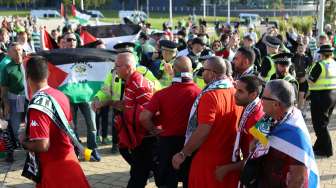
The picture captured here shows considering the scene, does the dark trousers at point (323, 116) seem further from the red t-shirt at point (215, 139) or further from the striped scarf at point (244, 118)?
the striped scarf at point (244, 118)

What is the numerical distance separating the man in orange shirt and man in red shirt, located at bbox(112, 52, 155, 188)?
1303mm

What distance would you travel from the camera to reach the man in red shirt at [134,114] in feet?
18.5

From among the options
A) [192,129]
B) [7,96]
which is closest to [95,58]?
[7,96]

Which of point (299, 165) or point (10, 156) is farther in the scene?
point (10, 156)

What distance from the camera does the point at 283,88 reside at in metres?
3.52

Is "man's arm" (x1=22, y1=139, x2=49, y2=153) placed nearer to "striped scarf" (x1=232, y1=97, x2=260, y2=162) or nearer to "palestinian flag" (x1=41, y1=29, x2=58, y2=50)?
"striped scarf" (x1=232, y1=97, x2=260, y2=162)

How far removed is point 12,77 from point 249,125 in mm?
5271

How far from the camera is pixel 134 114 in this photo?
5664mm

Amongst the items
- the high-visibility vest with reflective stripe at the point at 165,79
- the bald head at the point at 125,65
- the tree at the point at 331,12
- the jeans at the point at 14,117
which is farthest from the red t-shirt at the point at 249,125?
the tree at the point at 331,12

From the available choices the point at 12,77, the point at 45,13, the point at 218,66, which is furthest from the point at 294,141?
the point at 45,13

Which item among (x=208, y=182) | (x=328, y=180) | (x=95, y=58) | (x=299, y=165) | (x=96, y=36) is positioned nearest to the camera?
(x=299, y=165)

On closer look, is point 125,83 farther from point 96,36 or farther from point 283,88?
Result: point 96,36

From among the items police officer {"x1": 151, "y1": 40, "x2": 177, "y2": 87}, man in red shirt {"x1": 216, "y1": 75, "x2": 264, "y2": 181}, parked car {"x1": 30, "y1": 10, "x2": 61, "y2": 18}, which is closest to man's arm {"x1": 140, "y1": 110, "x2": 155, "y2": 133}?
man in red shirt {"x1": 216, "y1": 75, "x2": 264, "y2": 181}

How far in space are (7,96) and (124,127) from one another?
3.50 meters
